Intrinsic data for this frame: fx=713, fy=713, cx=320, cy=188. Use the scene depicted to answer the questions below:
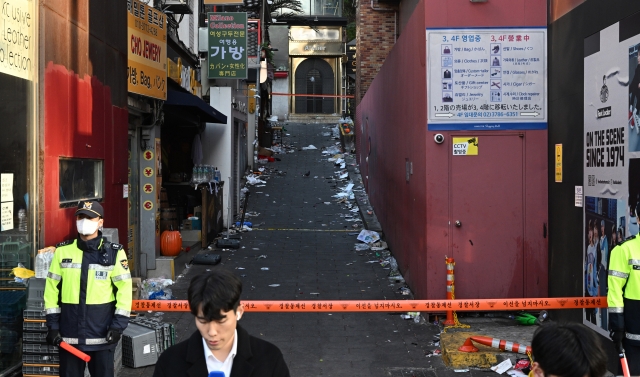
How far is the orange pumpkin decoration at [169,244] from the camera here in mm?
13344

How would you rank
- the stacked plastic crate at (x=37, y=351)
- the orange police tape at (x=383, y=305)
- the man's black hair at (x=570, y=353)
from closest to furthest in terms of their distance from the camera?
the man's black hair at (x=570, y=353) < the stacked plastic crate at (x=37, y=351) < the orange police tape at (x=383, y=305)

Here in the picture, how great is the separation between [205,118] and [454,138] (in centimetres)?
779

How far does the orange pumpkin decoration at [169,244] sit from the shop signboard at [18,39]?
6.72 metres

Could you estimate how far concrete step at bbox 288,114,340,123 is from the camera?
4050cm

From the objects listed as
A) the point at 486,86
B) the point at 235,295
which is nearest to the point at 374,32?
the point at 486,86

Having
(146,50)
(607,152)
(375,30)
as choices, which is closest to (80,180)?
(146,50)

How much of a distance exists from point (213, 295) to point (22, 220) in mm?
4683

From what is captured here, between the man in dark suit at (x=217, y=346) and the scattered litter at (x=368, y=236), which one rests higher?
the man in dark suit at (x=217, y=346)

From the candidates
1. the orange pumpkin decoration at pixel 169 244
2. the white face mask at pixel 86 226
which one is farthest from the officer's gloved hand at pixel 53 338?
the orange pumpkin decoration at pixel 169 244

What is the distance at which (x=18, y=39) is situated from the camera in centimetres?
671

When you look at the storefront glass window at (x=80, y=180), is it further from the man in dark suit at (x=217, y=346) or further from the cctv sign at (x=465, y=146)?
the man in dark suit at (x=217, y=346)

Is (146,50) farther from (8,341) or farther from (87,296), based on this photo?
(87,296)

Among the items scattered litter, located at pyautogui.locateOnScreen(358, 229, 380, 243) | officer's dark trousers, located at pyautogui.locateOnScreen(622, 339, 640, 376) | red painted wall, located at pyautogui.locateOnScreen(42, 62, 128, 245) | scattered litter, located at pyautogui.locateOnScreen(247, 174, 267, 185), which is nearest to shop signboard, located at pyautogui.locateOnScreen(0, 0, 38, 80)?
red painted wall, located at pyautogui.locateOnScreen(42, 62, 128, 245)

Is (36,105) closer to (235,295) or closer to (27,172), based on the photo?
(27,172)
